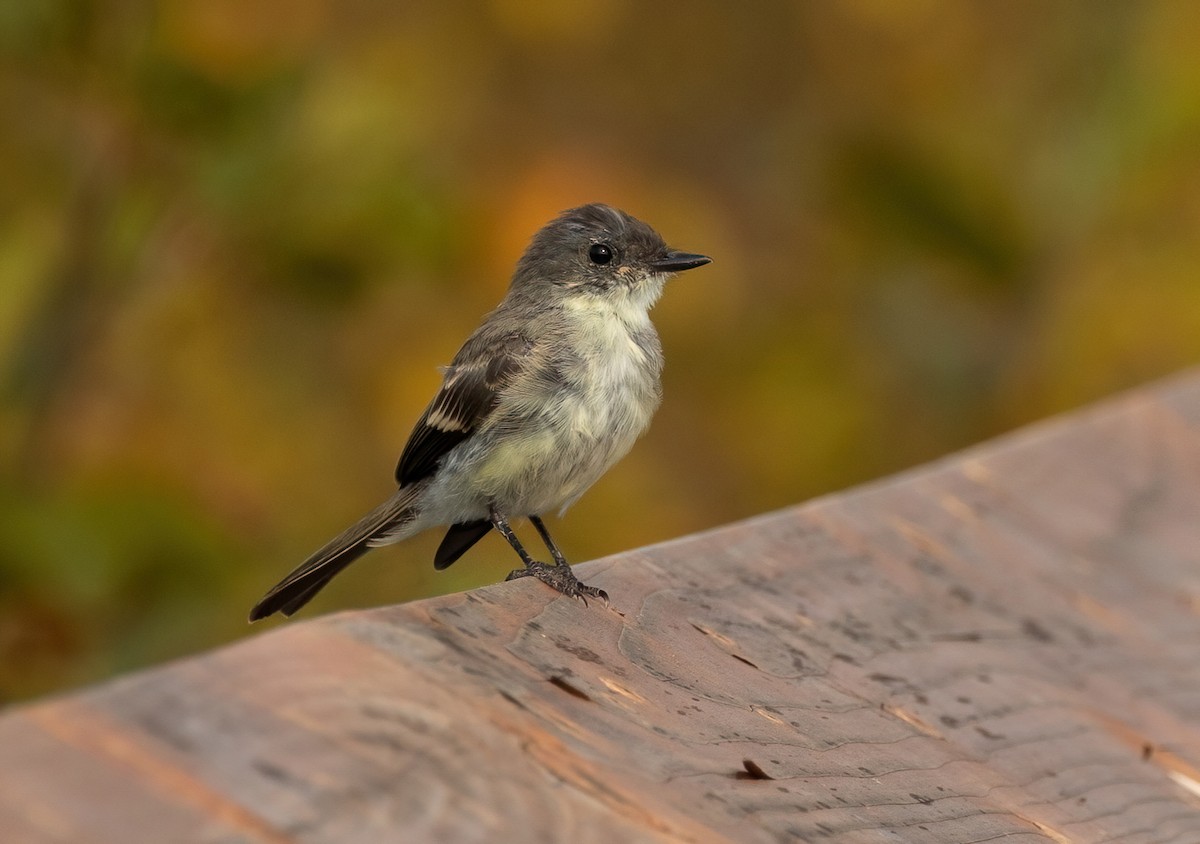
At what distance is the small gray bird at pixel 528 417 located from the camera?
361 centimetres

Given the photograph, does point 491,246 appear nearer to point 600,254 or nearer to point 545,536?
point 600,254

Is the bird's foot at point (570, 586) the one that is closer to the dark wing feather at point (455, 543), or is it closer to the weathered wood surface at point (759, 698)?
the weathered wood surface at point (759, 698)

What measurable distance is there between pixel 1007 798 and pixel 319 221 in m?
2.17

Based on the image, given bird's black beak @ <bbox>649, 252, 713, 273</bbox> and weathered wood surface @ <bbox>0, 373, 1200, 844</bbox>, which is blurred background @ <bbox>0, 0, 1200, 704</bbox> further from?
weathered wood surface @ <bbox>0, 373, 1200, 844</bbox>

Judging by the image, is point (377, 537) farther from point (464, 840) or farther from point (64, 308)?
point (464, 840)

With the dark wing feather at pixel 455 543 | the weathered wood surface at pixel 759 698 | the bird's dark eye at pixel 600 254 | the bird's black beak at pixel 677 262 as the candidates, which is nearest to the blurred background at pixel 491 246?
the dark wing feather at pixel 455 543

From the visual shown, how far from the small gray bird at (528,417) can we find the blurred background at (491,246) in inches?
6.2

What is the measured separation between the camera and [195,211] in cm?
373

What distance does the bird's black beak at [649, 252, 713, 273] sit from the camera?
418cm

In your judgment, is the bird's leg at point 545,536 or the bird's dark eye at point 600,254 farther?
the bird's dark eye at point 600,254

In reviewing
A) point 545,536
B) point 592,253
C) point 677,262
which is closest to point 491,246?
point 592,253

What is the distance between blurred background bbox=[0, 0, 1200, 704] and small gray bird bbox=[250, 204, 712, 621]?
0.52ft

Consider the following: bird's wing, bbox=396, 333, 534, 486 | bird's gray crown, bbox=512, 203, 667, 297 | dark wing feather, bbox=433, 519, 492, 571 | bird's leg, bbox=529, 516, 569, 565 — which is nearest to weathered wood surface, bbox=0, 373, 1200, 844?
bird's leg, bbox=529, 516, 569, 565

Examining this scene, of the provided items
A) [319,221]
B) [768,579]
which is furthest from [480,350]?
[768,579]
